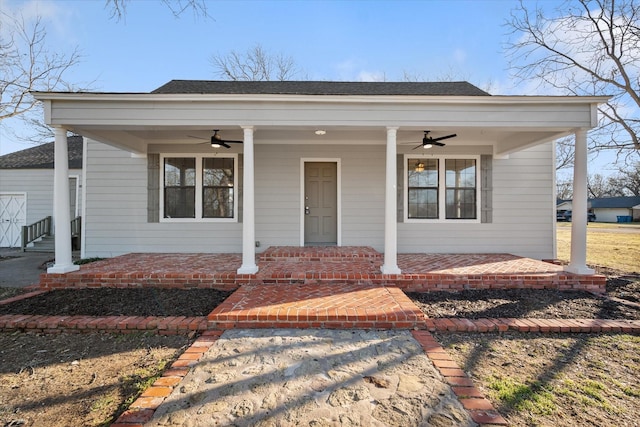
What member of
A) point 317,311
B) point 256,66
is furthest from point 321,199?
point 256,66

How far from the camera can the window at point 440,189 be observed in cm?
679

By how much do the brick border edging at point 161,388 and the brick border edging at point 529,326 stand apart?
2352 millimetres

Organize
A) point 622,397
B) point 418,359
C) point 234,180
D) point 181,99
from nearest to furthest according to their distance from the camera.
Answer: point 622,397 → point 418,359 → point 181,99 → point 234,180

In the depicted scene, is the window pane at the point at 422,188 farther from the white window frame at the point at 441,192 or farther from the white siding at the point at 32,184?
the white siding at the point at 32,184

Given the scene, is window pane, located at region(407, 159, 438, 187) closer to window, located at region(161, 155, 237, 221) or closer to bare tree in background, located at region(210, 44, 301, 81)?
window, located at region(161, 155, 237, 221)

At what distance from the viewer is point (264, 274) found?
4.59 m

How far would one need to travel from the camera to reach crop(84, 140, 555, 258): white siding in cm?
669

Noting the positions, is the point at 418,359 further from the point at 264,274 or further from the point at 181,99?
the point at 181,99

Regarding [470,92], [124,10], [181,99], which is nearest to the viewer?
[124,10]

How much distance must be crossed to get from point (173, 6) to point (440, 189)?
239 inches

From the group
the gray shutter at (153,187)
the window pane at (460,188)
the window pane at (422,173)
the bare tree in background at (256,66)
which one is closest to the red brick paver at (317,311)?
the window pane at (422,173)

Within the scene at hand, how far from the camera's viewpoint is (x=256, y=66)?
1612 cm

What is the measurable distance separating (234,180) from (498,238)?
6.32 m

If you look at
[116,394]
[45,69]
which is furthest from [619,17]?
[45,69]
